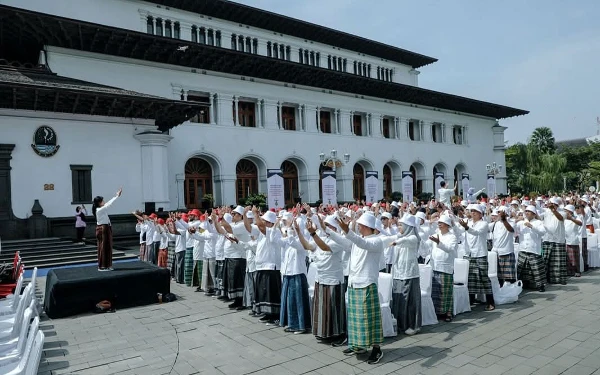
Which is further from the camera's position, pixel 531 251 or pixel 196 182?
pixel 196 182

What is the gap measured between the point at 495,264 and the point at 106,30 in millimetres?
18178

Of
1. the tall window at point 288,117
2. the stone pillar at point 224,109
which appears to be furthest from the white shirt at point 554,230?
the tall window at point 288,117

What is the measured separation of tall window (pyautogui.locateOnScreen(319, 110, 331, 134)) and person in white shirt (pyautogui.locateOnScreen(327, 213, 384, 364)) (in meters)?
23.7

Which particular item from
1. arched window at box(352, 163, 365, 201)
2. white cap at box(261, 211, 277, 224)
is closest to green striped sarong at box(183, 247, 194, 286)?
white cap at box(261, 211, 277, 224)

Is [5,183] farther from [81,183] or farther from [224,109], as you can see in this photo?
[224,109]

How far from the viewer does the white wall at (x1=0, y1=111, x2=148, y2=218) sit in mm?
15961

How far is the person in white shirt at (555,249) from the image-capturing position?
962 centimetres

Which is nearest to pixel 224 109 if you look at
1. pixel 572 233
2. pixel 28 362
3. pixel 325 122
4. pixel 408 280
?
pixel 325 122

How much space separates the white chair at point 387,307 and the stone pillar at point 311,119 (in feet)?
70.2

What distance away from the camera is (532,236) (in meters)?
8.99

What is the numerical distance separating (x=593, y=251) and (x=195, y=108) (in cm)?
1549

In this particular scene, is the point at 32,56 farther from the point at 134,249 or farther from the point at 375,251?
the point at 375,251

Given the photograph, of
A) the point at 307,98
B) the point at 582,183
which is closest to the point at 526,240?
the point at 307,98

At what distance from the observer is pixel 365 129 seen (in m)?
31.3
